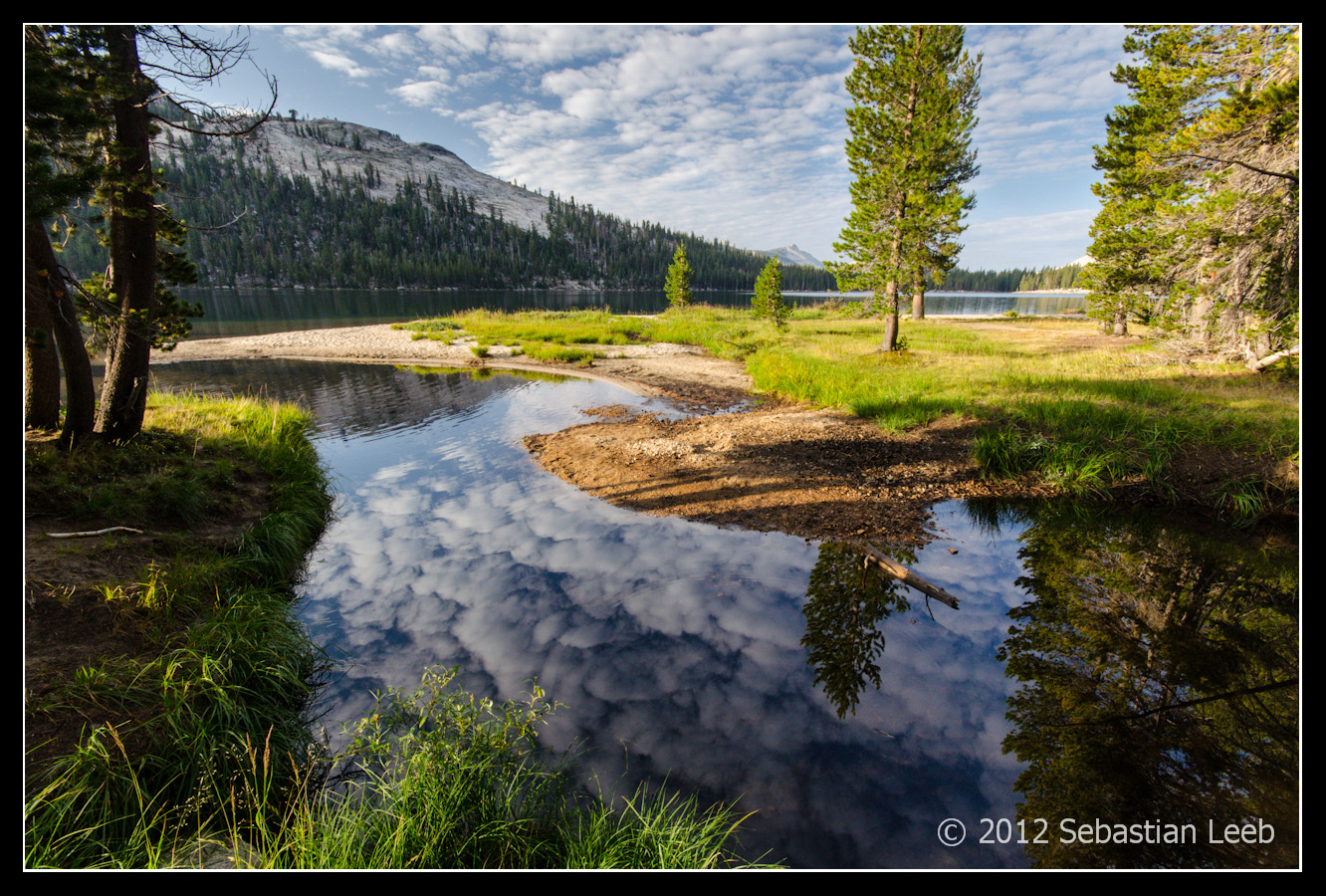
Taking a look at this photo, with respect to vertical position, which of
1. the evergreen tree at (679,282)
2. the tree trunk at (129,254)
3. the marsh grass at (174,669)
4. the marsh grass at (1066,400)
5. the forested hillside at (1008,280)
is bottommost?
the marsh grass at (174,669)

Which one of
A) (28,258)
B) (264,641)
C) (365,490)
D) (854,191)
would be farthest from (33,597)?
(854,191)

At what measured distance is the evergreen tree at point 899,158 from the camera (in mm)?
18938

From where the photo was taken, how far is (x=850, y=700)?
15.8 ft

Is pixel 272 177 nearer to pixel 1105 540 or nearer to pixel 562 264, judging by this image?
pixel 562 264

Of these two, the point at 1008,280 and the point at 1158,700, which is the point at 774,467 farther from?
the point at 1008,280

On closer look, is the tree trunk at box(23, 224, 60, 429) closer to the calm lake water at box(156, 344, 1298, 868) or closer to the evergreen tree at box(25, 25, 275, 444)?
the evergreen tree at box(25, 25, 275, 444)

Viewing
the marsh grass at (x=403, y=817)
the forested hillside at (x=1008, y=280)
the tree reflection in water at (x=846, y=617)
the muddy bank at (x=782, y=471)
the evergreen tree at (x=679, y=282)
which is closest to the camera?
the marsh grass at (x=403, y=817)

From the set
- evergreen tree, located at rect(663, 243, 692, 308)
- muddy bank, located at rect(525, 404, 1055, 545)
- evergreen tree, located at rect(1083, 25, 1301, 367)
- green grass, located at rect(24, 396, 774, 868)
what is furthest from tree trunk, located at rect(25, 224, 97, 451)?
evergreen tree, located at rect(663, 243, 692, 308)

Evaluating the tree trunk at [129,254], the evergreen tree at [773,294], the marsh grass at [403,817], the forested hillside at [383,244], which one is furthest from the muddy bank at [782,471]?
the forested hillside at [383,244]

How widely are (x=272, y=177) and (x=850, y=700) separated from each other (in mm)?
231860

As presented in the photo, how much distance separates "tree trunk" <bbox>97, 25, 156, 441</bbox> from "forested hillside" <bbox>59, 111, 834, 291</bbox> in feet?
483

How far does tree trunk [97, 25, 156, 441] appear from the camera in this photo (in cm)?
704

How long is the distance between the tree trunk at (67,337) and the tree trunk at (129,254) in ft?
1.21

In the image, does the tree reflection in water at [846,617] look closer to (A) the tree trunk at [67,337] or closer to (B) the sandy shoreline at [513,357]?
(A) the tree trunk at [67,337]
